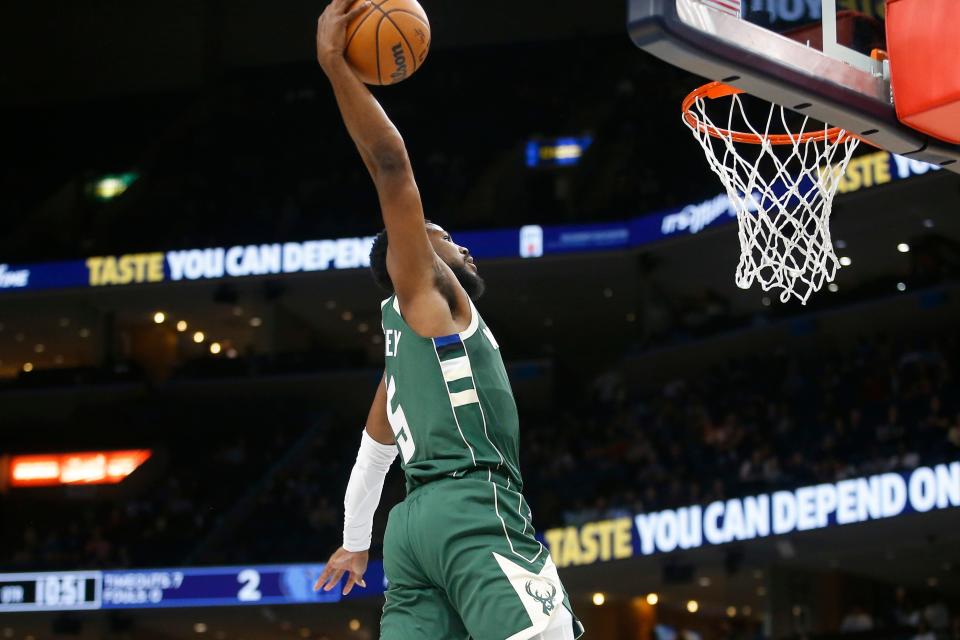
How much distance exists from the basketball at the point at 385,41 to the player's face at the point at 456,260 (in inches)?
16.1

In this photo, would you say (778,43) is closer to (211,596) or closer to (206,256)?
(211,596)

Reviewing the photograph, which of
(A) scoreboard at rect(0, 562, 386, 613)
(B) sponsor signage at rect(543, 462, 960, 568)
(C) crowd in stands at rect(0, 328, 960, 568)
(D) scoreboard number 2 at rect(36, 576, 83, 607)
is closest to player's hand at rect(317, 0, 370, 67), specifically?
(B) sponsor signage at rect(543, 462, 960, 568)

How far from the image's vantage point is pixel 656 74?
74.4 feet

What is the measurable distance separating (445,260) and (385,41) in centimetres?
57

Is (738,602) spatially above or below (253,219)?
below

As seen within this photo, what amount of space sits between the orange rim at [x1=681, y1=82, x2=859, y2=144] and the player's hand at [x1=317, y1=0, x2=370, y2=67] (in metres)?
2.19

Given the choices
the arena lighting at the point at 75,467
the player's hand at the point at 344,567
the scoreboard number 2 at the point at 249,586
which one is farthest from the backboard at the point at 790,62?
the arena lighting at the point at 75,467

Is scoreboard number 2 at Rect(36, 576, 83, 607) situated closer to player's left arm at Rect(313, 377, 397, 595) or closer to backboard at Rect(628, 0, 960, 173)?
player's left arm at Rect(313, 377, 397, 595)

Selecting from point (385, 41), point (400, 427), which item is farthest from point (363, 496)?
point (385, 41)

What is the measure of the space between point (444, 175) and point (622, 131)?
308cm

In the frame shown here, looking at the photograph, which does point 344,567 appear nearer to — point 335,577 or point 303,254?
point 335,577

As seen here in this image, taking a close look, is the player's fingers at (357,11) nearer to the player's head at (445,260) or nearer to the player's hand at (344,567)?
the player's head at (445,260)

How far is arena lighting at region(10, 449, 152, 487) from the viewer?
22.1 meters

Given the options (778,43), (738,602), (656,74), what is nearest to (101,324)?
(656,74)
